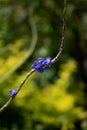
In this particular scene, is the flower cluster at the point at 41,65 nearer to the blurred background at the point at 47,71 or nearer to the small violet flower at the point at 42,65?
the small violet flower at the point at 42,65

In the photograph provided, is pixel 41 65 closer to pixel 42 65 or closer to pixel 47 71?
pixel 42 65

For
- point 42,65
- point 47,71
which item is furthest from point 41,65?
point 47,71

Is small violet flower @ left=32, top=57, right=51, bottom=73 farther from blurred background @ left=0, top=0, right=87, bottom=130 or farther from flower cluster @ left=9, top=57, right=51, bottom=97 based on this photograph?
blurred background @ left=0, top=0, right=87, bottom=130

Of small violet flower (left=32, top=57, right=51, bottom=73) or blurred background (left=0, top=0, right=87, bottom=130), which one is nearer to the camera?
small violet flower (left=32, top=57, right=51, bottom=73)

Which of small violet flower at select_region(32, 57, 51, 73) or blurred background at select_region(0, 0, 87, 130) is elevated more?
blurred background at select_region(0, 0, 87, 130)

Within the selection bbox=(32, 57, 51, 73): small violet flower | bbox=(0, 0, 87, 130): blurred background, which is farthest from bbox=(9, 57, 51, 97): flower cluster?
bbox=(0, 0, 87, 130): blurred background

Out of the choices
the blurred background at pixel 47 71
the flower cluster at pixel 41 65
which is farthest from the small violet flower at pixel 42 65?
the blurred background at pixel 47 71

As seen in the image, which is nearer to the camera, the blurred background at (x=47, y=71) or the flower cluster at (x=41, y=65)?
the flower cluster at (x=41, y=65)

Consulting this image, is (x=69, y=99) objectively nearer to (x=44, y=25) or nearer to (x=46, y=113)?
(x=46, y=113)
